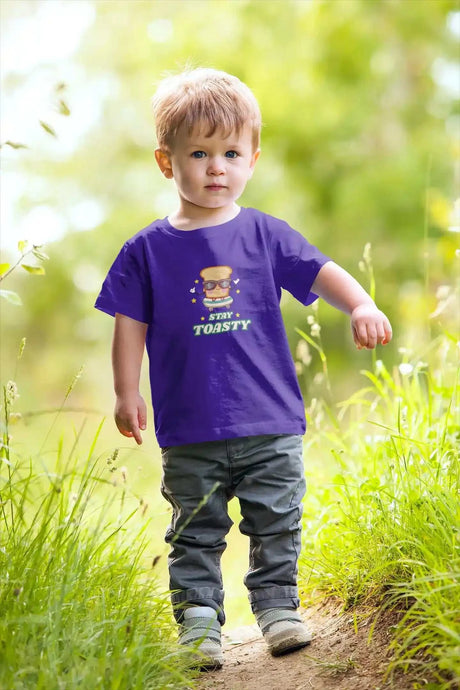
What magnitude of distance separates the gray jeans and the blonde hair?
2.56ft

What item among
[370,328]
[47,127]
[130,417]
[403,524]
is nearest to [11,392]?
[130,417]

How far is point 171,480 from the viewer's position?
7.05 ft

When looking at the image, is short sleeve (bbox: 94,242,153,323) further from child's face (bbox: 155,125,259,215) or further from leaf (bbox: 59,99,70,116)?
leaf (bbox: 59,99,70,116)

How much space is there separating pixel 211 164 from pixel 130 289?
14.7 inches

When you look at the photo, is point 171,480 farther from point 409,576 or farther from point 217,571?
point 409,576

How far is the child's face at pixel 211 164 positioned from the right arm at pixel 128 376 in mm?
366

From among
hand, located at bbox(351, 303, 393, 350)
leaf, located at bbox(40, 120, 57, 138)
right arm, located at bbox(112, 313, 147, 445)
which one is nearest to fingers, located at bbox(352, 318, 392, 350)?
hand, located at bbox(351, 303, 393, 350)

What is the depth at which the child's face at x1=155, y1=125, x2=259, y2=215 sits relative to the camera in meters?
2.10

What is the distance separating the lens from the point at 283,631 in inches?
81.0

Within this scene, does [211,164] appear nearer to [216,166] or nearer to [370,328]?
[216,166]

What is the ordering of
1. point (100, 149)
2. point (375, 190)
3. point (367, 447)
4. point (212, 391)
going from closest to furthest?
point (212, 391) → point (367, 447) → point (375, 190) → point (100, 149)

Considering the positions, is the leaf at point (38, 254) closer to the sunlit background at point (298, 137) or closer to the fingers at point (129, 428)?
the fingers at point (129, 428)

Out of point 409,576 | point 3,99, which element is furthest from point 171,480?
point 3,99

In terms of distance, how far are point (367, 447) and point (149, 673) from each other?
1.18 m
